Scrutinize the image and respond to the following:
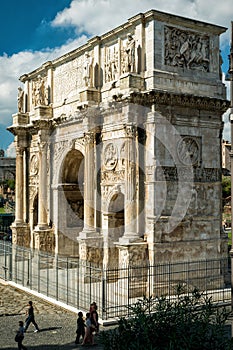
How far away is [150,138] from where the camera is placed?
17.5m

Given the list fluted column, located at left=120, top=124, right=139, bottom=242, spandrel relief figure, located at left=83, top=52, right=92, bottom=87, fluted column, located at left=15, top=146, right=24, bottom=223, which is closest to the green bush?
fluted column, located at left=120, top=124, right=139, bottom=242

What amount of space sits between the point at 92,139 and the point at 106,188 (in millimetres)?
1954

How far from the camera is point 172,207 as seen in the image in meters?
17.7

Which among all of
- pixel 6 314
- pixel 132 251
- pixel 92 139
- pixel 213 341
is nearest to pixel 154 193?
pixel 132 251

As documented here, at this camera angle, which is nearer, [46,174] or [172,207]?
[172,207]

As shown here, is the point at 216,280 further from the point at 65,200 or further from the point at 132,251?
the point at 65,200

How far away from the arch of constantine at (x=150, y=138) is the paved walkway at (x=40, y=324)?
9.38ft

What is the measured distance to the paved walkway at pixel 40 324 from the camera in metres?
12.6

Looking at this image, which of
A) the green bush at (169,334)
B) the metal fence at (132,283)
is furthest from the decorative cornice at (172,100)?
the green bush at (169,334)

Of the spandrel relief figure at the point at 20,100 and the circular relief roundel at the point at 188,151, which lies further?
the spandrel relief figure at the point at 20,100

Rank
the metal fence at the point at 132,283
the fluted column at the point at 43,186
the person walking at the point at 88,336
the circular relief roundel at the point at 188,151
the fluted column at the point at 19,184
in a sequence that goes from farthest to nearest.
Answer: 1. the fluted column at the point at 19,184
2. the fluted column at the point at 43,186
3. the circular relief roundel at the point at 188,151
4. the metal fence at the point at 132,283
5. the person walking at the point at 88,336

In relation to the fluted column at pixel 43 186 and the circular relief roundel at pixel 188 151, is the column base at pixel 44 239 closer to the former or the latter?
the fluted column at pixel 43 186

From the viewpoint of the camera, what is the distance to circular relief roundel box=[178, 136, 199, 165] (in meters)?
18.1

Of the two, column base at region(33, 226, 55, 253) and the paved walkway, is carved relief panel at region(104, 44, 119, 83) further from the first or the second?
the paved walkway
